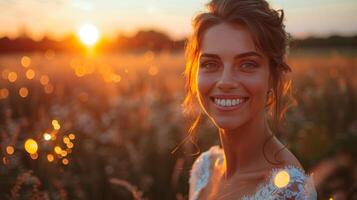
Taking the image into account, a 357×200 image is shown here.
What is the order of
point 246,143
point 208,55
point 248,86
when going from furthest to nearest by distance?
point 246,143 → point 208,55 → point 248,86

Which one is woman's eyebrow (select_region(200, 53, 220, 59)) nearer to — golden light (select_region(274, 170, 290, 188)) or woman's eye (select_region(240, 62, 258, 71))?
woman's eye (select_region(240, 62, 258, 71))

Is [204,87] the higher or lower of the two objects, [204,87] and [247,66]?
the lower

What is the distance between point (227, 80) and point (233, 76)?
0.04 metres

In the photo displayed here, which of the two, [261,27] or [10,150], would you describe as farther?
[10,150]

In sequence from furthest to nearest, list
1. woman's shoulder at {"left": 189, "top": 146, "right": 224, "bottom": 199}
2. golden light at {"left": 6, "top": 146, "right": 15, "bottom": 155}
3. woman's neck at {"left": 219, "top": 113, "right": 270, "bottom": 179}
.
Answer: woman's shoulder at {"left": 189, "top": 146, "right": 224, "bottom": 199} → golden light at {"left": 6, "top": 146, "right": 15, "bottom": 155} → woman's neck at {"left": 219, "top": 113, "right": 270, "bottom": 179}

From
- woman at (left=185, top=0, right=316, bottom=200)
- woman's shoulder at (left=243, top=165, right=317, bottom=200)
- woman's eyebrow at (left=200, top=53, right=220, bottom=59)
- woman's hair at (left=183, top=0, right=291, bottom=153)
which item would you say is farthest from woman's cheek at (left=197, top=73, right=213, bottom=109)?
woman's shoulder at (left=243, top=165, right=317, bottom=200)

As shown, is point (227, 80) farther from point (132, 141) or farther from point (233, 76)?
point (132, 141)

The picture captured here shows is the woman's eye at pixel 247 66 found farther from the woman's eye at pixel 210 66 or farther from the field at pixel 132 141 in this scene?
the field at pixel 132 141

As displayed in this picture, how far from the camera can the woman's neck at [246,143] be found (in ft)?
8.72

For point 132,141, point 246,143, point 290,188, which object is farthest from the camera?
point 132,141

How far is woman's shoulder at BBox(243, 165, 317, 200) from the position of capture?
2270 mm

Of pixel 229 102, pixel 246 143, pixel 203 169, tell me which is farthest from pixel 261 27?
pixel 203 169

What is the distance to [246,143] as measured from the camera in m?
2.71

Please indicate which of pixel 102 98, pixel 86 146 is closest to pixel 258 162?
pixel 86 146
